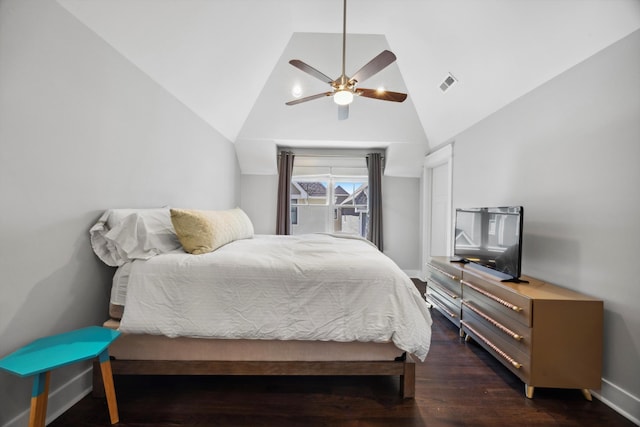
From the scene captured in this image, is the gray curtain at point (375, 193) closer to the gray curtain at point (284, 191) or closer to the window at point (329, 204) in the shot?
the window at point (329, 204)

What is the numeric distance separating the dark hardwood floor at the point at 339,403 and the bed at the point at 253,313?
0.16 metres

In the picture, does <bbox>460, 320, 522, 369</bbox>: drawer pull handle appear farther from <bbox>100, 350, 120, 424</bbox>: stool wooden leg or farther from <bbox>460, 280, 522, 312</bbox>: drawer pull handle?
<bbox>100, 350, 120, 424</bbox>: stool wooden leg

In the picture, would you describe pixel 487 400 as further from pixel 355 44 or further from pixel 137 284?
pixel 355 44

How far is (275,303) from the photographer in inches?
57.9

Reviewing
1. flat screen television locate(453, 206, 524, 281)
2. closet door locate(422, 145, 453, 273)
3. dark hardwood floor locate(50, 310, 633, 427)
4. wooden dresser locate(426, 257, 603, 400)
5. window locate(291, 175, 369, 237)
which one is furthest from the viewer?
window locate(291, 175, 369, 237)

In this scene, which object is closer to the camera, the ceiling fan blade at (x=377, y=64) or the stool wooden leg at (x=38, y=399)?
the stool wooden leg at (x=38, y=399)

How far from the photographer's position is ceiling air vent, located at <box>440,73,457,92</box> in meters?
2.75

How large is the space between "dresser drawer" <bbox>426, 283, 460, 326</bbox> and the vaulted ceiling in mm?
1934

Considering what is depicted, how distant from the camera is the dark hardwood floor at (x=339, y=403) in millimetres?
1380

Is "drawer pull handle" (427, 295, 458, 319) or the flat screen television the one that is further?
"drawer pull handle" (427, 295, 458, 319)

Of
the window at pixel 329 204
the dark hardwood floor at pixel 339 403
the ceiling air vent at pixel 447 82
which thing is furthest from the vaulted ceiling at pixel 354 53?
the dark hardwood floor at pixel 339 403

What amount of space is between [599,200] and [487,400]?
139 centimetres

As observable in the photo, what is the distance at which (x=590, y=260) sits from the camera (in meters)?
1.63

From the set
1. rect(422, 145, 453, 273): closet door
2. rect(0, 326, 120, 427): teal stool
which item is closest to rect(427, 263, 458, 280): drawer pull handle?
rect(422, 145, 453, 273): closet door
